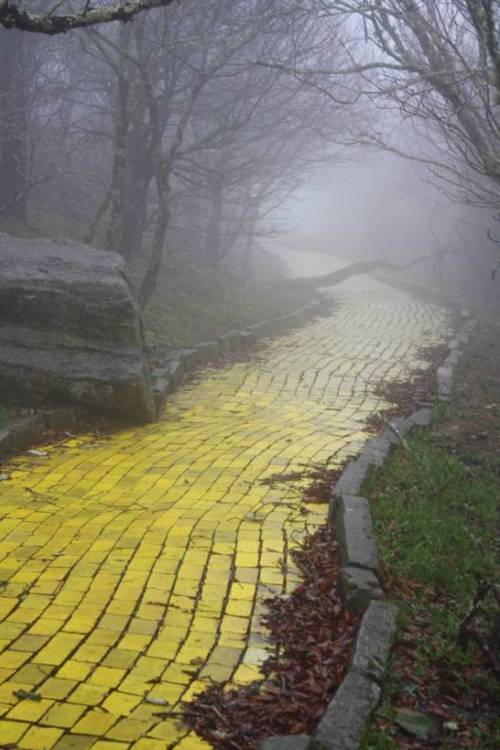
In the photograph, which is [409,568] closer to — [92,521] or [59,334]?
[92,521]

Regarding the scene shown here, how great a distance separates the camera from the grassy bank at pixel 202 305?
40.3ft

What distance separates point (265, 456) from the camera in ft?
21.3

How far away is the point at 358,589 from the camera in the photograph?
394 cm

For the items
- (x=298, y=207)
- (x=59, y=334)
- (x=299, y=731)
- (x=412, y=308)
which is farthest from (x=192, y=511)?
(x=298, y=207)

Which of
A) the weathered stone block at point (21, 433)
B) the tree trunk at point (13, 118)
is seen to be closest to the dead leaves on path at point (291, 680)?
the weathered stone block at point (21, 433)

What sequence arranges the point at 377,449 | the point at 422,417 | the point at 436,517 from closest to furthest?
the point at 436,517
the point at 377,449
the point at 422,417

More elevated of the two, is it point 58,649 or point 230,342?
point 230,342

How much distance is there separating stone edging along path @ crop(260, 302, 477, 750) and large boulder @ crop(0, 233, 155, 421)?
97.9 inches

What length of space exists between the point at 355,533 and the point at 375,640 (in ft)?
3.54

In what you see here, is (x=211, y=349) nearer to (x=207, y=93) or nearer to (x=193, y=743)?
(x=207, y=93)

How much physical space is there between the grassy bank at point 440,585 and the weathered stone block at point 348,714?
0.17ft

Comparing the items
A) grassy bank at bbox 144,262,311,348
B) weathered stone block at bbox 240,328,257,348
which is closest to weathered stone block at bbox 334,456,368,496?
grassy bank at bbox 144,262,311,348

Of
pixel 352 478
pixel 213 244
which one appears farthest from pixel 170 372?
pixel 213 244

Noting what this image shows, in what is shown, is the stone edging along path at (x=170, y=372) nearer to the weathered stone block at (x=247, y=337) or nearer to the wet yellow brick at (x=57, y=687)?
the weathered stone block at (x=247, y=337)
